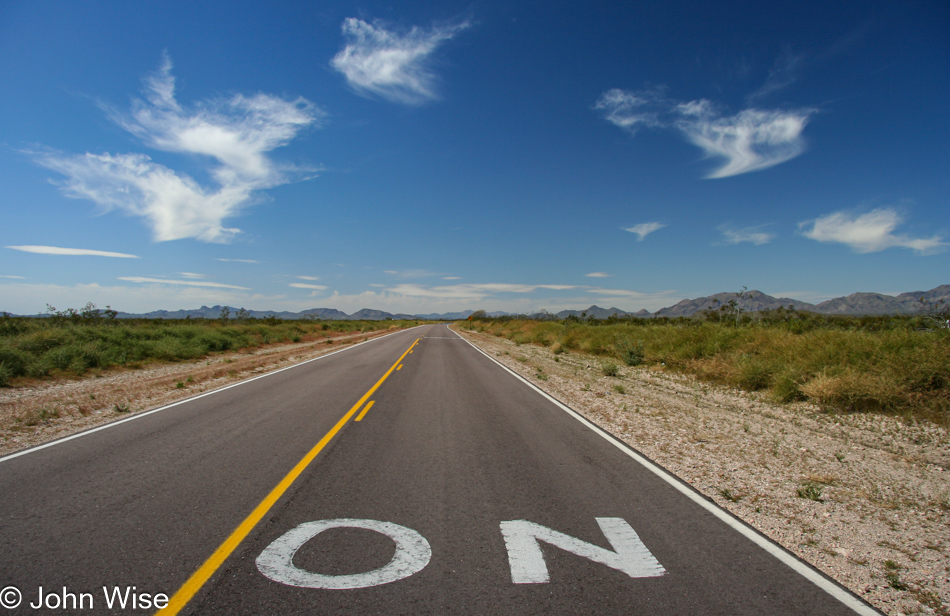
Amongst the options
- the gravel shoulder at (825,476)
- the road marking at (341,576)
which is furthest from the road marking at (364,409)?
the gravel shoulder at (825,476)

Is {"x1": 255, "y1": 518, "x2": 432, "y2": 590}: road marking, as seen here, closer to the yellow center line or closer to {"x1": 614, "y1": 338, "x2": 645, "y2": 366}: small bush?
the yellow center line

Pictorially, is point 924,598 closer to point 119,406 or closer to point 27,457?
point 27,457

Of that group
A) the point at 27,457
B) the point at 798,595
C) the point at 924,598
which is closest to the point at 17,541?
the point at 27,457

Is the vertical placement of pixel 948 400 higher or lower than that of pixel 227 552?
higher

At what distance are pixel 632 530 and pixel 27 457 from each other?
780 centimetres

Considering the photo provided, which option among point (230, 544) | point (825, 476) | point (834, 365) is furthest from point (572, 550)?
point (834, 365)

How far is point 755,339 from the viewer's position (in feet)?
50.4

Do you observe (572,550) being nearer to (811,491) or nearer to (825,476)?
(811,491)

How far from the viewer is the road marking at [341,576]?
3.16 m

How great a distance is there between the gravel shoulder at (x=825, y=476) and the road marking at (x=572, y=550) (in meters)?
1.38

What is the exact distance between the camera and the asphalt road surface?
119 inches

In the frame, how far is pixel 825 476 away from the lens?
5.82 m

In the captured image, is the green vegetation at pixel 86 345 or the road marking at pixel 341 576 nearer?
the road marking at pixel 341 576

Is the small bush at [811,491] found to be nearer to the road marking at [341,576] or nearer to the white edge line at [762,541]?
the white edge line at [762,541]
